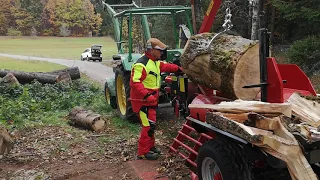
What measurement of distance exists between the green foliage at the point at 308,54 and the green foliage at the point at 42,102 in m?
6.67

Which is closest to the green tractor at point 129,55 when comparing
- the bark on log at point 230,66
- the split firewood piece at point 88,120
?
the split firewood piece at point 88,120

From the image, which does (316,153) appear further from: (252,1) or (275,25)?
(275,25)

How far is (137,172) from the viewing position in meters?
5.51

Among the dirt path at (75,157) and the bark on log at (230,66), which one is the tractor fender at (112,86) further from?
the bark on log at (230,66)

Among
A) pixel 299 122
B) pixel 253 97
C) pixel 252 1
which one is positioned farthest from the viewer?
pixel 252 1

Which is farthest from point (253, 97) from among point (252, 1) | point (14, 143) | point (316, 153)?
point (252, 1)

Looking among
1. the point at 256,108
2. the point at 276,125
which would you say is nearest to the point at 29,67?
the point at 256,108

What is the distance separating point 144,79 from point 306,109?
281cm

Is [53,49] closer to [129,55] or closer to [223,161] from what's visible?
[129,55]

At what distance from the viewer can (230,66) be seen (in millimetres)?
4816

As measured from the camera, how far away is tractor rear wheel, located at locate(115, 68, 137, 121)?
809cm

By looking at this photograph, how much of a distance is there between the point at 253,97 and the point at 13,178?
3625mm

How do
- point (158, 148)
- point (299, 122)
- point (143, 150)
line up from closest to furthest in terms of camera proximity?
point (299, 122), point (143, 150), point (158, 148)

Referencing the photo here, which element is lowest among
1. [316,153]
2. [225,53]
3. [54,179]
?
[54,179]
